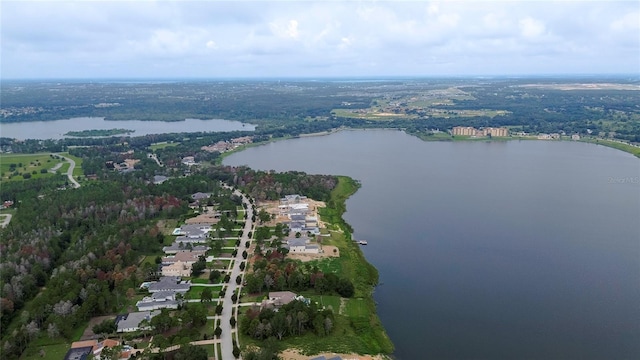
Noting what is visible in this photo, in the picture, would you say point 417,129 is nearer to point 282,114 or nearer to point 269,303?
point 282,114

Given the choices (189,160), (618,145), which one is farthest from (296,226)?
(618,145)

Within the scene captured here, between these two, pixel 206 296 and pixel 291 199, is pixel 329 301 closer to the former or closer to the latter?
pixel 206 296

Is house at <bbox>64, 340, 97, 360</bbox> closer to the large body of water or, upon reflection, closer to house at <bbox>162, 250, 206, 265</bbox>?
house at <bbox>162, 250, 206, 265</bbox>

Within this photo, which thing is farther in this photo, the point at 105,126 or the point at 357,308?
the point at 105,126

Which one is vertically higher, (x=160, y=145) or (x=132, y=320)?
(x=160, y=145)

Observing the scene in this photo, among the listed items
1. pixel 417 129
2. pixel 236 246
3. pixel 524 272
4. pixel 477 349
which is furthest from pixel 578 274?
pixel 417 129

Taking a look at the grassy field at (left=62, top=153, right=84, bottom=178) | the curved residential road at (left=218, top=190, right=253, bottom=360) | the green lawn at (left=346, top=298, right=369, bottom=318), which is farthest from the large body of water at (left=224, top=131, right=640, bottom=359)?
the grassy field at (left=62, top=153, right=84, bottom=178)

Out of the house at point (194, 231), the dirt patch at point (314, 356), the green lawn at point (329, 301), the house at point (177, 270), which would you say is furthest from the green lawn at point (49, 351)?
the house at point (194, 231)

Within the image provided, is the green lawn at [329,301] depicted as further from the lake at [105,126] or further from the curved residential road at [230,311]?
the lake at [105,126]
